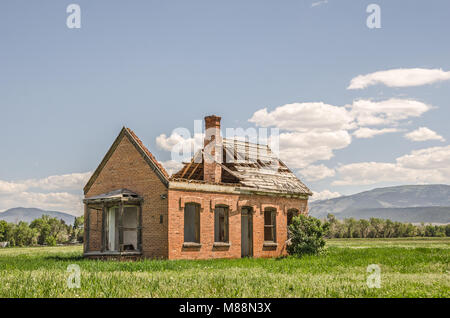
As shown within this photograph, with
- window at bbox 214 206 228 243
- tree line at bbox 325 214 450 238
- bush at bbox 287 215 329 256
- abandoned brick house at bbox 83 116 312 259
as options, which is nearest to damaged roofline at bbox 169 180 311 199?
abandoned brick house at bbox 83 116 312 259

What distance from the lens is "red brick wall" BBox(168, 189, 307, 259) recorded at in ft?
81.0

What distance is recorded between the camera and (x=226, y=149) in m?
31.3

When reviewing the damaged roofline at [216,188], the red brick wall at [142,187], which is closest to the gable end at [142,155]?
the red brick wall at [142,187]

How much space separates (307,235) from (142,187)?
9.69m

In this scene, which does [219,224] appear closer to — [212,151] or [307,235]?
[212,151]

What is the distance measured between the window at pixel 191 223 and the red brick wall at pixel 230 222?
0.33 meters

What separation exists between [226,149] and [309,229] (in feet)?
22.6

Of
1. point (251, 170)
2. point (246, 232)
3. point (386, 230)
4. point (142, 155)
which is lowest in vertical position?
point (386, 230)

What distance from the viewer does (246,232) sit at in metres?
30.4

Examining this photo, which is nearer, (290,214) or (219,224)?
(219,224)

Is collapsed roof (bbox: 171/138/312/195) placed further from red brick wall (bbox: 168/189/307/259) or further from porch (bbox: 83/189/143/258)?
porch (bbox: 83/189/143/258)

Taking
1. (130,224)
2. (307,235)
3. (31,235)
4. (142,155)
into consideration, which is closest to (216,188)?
(142,155)

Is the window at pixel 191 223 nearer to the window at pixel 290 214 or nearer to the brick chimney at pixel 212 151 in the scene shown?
the brick chimney at pixel 212 151

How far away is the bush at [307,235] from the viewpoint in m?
28.6
